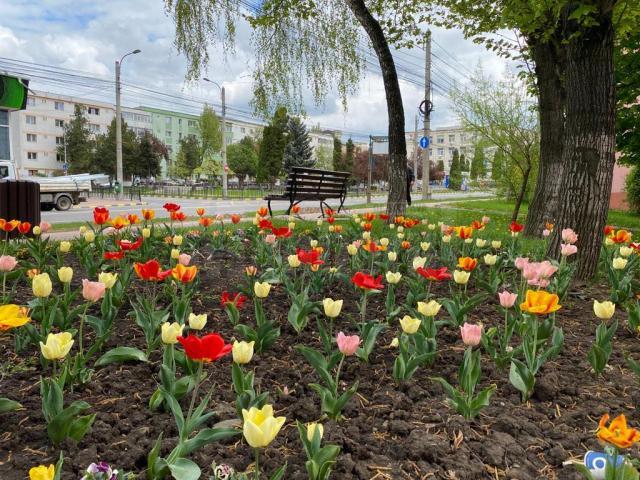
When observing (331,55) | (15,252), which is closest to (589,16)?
(331,55)

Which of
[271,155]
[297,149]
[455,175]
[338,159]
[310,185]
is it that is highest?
[338,159]

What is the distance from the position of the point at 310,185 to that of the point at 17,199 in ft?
16.6

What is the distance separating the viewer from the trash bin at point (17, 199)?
5.21 meters

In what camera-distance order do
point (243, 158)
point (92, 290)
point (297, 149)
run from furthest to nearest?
point (243, 158) < point (297, 149) < point (92, 290)

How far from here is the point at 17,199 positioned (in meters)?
5.24

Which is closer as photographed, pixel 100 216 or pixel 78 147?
pixel 100 216

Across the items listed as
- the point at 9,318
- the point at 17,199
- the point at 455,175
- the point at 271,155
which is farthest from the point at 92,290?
the point at 455,175

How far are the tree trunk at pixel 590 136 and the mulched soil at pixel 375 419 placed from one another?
1.94 meters

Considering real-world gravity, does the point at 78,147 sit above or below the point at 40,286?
above

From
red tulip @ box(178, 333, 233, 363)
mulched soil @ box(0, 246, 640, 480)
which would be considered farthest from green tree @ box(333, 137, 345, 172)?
red tulip @ box(178, 333, 233, 363)

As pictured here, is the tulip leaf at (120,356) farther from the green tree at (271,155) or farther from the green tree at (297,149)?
the green tree at (271,155)

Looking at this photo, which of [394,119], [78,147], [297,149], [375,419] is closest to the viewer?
[375,419]

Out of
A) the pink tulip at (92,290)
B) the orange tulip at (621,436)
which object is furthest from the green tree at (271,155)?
the orange tulip at (621,436)

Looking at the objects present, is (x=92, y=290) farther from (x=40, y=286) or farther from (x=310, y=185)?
(x=310, y=185)
